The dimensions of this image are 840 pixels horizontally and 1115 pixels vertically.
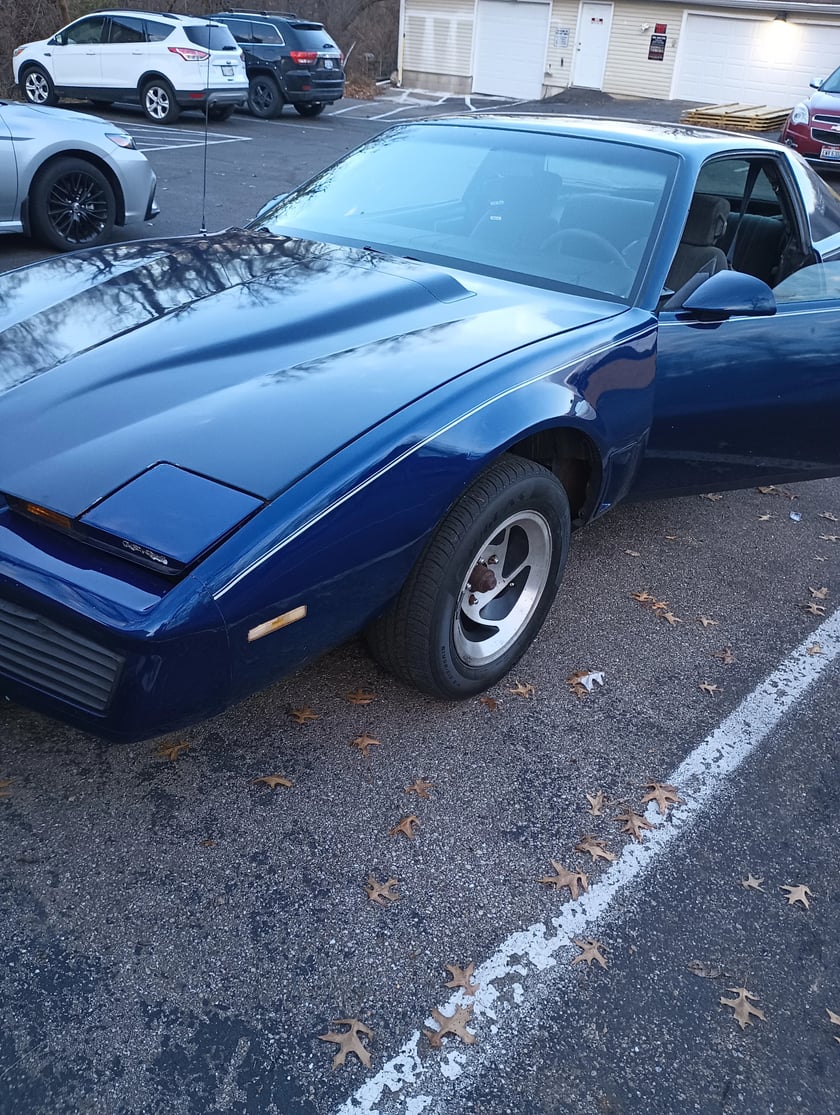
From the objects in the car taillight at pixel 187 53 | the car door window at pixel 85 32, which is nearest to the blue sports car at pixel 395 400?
the car taillight at pixel 187 53

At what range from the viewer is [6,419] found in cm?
230

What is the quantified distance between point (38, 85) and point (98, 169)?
41.2 ft

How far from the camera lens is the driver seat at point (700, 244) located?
11.5 feet

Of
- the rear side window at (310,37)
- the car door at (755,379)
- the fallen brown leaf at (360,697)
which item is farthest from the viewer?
the rear side window at (310,37)

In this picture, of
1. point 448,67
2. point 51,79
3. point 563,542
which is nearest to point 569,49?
point 448,67

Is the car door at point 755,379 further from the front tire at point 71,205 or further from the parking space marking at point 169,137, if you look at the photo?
the parking space marking at point 169,137

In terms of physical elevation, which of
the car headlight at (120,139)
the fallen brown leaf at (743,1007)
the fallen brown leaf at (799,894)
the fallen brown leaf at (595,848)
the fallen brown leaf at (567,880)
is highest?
the car headlight at (120,139)

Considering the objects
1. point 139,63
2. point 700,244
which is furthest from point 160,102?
point 700,244

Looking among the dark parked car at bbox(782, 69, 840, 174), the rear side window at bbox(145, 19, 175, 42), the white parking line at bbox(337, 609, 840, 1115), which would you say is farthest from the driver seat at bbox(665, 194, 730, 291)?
the rear side window at bbox(145, 19, 175, 42)

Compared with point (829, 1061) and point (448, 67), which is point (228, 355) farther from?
point (448, 67)

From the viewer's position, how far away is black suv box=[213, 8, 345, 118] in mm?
18516

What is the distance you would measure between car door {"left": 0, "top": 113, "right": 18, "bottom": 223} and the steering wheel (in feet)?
16.1

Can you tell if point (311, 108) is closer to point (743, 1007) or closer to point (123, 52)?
point (123, 52)

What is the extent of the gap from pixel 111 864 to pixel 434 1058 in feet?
2.91
